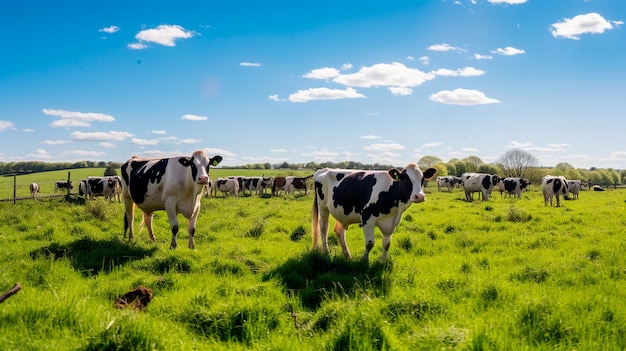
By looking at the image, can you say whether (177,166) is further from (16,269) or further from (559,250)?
(559,250)

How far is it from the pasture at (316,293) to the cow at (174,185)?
932 mm

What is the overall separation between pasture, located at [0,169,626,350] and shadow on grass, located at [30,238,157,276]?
0.04 metres

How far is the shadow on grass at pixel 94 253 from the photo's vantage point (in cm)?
779

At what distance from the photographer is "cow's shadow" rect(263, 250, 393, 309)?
5973 mm

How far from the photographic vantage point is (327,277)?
6844 millimetres

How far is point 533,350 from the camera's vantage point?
378 centimetres

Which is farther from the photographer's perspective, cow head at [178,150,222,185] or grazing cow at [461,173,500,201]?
grazing cow at [461,173,500,201]

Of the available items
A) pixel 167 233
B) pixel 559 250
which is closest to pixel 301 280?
pixel 559 250

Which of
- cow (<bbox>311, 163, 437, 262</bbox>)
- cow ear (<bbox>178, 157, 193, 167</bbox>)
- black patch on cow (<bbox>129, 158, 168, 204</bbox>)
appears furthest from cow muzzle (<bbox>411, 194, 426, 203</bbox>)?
black patch on cow (<bbox>129, 158, 168, 204</bbox>)

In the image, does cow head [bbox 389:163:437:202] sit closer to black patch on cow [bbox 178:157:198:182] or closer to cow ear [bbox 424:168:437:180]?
cow ear [bbox 424:168:437:180]

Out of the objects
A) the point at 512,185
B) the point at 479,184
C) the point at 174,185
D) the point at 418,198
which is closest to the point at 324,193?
the point at 418,198

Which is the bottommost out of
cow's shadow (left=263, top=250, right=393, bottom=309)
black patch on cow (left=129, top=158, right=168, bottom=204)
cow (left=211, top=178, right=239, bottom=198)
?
cow's shadow (left=263, top=250, right=393, bottom=309)

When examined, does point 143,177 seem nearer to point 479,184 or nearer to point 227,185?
point 227,185

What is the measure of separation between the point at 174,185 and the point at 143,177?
1.24 meters
